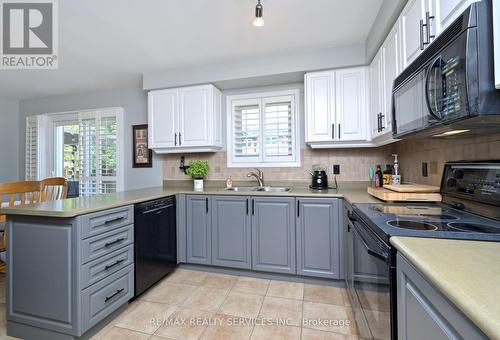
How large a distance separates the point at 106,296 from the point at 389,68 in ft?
8.97

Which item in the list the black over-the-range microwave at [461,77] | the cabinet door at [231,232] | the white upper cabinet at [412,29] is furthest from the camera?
the cabinet door at [231,232]

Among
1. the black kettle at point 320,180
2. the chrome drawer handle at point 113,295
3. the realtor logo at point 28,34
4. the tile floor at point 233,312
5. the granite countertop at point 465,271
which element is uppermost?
the realtor logo at point 28,34

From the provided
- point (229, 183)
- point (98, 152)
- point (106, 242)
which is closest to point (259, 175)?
point (229, 183)

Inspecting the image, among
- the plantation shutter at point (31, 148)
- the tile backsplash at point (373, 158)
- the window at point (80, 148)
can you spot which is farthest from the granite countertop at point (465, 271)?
the plantation shutter at point (31, 148)

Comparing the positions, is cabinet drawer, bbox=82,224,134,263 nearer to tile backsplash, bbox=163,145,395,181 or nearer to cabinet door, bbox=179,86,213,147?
cabinet door, bbox=179,86,213,147

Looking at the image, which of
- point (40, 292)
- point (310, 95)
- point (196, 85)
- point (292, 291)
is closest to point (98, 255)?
point (40, 292)

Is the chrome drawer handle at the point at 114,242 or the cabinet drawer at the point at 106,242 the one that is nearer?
the cabinet drawer at the point at 106,242

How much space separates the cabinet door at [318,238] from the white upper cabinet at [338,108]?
72 cm

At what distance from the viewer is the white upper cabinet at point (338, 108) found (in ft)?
8.04

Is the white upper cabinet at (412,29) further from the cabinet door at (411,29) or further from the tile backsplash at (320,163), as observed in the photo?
the tile backsplash at (320,163)

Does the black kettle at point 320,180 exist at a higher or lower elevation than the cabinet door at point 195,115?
lower

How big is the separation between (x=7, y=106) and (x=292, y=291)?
5.33 meters

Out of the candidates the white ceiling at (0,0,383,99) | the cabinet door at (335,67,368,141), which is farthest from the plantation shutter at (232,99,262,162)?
the cabinet door at (335,67,368,141)

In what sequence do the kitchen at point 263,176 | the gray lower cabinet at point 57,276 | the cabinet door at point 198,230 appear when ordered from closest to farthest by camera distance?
1. the kitchen at point 263,176
2. the gray lower cabinet at point 57,276
3. the cabinet door at point 198,230
